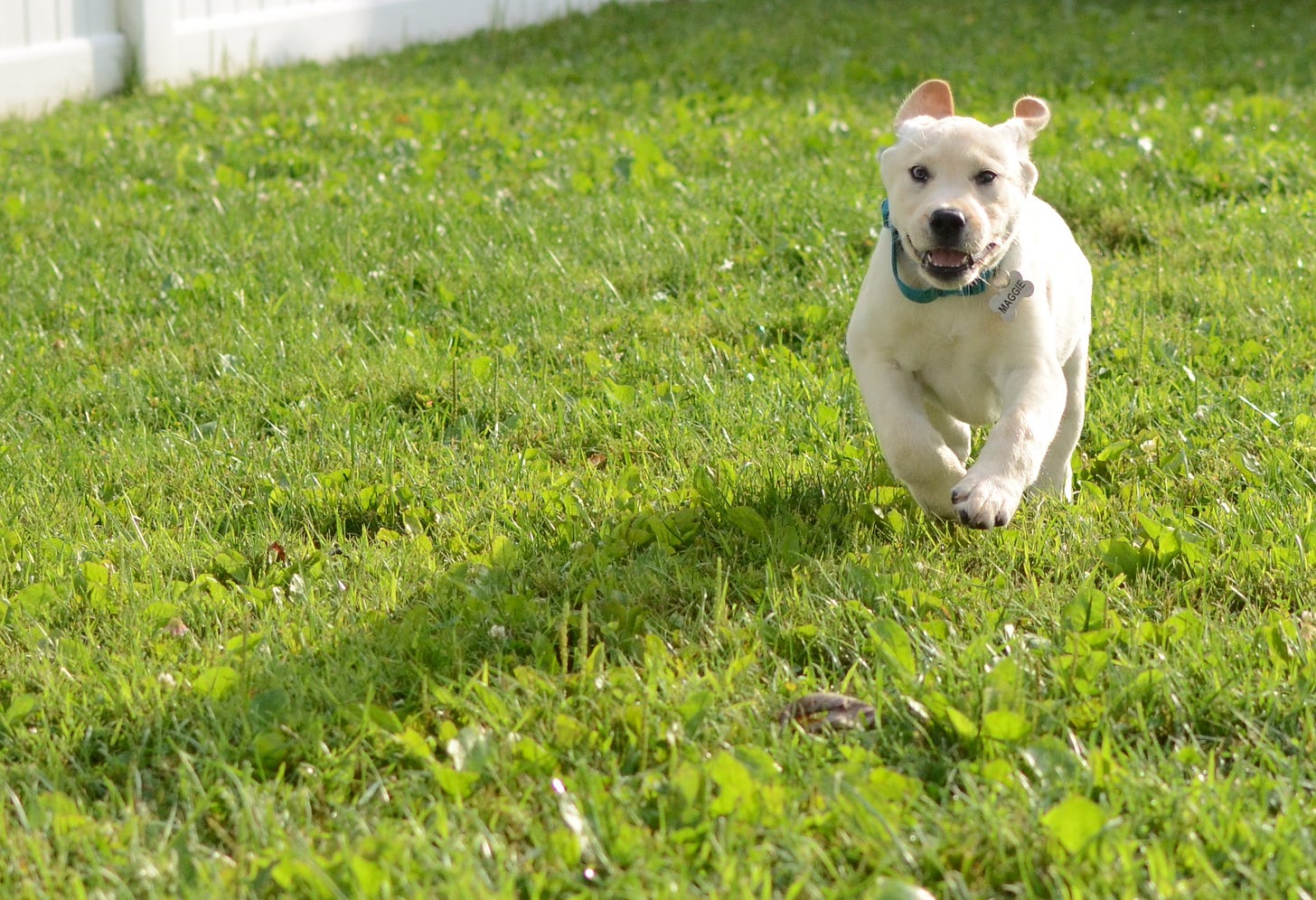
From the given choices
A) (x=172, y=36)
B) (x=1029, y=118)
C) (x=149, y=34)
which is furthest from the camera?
(x=172, y=36)

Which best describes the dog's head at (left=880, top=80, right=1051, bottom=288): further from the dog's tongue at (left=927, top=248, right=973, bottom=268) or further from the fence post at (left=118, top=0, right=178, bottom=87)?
the fence post at (left=118, top=0, right=178, bottom=87)

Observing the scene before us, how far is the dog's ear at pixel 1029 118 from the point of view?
3.64 meters

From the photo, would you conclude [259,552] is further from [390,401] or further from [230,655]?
[390,401]

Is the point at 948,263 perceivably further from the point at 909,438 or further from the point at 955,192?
the point at 909,438

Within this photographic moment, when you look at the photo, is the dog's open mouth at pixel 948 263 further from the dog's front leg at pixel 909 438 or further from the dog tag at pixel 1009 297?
the dog's front leg at pixel 909 438

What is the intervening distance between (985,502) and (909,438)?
0.28 m

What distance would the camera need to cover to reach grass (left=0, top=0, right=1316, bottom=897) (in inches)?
94.7

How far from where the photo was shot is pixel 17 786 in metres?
2.63

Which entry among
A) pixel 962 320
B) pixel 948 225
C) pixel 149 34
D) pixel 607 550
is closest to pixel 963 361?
pixel 962 320

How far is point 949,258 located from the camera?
10.8 feet

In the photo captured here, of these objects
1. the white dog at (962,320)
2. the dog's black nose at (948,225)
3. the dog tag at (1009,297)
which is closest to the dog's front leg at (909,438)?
the white dog at (962,320)

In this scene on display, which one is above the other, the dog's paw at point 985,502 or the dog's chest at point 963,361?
the dog's chest at point 963,361

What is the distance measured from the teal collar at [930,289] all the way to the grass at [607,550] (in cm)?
53

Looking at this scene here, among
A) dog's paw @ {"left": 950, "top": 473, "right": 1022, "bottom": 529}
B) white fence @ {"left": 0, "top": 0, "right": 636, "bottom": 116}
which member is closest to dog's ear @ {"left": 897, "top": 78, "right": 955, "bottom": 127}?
dog's paw @ {"left": 950, "top": 473, "right": 1022, "bottom": 529}
